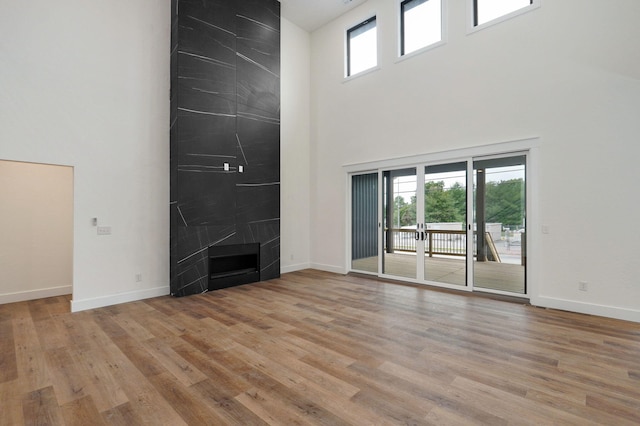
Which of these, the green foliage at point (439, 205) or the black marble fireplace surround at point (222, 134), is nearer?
the black marble fireplace surround at point (222, 134)

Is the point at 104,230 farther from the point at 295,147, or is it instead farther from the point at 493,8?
the point at 493,8

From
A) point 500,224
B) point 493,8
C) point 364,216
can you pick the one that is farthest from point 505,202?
point 493,8

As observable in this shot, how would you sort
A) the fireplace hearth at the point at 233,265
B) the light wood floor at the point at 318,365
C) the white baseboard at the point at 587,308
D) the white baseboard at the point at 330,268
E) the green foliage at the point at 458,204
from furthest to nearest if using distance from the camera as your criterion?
the white baseboard at the point at 330,268 → the fireplace hearth at the point at 233,265 → the green foliage at the point at 458,204 → the white baseboard at the point at 587,308 → the light wood floor at the point at 318,365

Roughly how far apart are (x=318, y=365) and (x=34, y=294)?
510 cm

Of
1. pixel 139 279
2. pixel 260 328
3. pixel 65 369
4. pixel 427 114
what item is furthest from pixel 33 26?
pixel 427 114

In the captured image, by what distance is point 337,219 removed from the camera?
6883 mm

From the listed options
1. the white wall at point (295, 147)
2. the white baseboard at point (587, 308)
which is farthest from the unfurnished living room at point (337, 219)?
the white wall at point (295, 147)

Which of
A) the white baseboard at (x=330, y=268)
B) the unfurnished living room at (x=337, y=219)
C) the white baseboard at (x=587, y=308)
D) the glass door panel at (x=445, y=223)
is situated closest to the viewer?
the unfurnished living room at (x=337, y=219)

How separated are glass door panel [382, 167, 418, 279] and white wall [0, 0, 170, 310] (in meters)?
4.25

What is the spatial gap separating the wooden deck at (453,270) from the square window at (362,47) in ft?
14.0

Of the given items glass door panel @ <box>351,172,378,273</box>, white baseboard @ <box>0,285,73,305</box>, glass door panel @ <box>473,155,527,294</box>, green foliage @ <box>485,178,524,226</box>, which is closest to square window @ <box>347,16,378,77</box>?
glass door panel @ <box>351,172,378,273</box>

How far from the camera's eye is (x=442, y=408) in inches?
80.0

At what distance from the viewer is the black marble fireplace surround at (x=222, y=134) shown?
4.95 meters

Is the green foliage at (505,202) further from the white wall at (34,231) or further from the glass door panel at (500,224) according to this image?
the white wall at (34,231)
